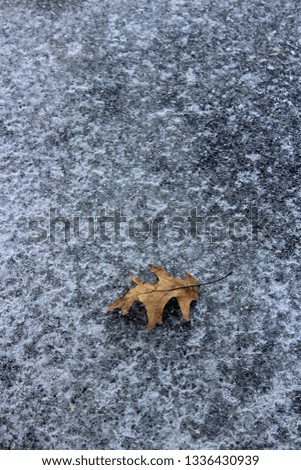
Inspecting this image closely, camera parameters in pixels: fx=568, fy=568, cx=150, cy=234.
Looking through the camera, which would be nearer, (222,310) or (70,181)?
(222,310)

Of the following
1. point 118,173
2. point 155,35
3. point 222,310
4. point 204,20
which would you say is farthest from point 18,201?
point 204,20

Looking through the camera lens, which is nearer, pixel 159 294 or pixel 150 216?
pixel 159 294
